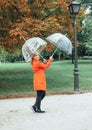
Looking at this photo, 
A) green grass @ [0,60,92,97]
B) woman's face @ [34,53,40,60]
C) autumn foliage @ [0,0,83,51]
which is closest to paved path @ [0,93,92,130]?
woman's face @ [34,53,40,60]

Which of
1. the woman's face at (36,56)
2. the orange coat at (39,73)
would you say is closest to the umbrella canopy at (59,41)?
the woman's face at (36,56)

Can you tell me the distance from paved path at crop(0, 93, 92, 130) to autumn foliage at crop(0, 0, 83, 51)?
619 centimetres

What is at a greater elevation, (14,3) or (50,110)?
(14,3)

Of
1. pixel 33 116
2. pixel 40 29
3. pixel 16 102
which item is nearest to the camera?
pixel 33 116

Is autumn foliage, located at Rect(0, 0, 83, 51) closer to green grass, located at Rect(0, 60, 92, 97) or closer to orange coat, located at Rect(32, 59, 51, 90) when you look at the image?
green grass, located at Rect(0, 60, 92, 97)

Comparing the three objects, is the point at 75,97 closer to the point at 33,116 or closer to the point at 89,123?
the point at 33,116

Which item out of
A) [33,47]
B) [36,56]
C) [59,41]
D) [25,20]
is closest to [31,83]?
[25,20]

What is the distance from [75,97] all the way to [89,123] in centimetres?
578

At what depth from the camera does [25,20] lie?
2192 centimetres

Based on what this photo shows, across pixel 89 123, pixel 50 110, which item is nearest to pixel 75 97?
pixel 50 110

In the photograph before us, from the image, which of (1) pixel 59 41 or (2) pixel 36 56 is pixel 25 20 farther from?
(2) pixel 36 56

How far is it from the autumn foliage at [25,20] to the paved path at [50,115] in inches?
244

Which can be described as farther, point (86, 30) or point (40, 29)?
point (86, 30)

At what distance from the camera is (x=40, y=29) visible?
70.7ft
